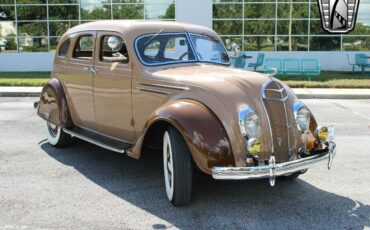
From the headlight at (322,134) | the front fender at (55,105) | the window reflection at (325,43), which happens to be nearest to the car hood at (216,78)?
the headlight at (322,134)

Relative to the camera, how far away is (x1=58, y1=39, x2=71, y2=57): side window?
724 centimetres

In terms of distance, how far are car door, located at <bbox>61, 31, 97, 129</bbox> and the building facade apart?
1520 cm

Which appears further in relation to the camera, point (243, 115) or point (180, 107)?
point (180, 107)

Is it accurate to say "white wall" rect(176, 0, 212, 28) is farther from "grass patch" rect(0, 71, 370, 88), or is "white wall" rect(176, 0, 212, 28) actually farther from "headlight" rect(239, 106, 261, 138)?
"headlight" rect(239, 106, 261, 138)

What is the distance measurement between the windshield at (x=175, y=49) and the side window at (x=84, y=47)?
39.1 inches

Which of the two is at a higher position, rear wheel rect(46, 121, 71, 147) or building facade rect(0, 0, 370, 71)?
building facade rect(0, 0, 370, 71)

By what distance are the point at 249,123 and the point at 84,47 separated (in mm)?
3278

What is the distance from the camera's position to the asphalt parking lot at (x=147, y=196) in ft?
14.8

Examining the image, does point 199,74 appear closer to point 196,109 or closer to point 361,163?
point 196,109

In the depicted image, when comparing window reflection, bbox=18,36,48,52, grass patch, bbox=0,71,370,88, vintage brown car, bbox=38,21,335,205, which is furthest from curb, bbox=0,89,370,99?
window reflection, bbox=18,36,48,52

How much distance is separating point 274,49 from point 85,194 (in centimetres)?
1784

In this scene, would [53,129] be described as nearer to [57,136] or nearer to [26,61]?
[57,136]

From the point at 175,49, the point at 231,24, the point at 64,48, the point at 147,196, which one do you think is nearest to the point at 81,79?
the point at 64,48

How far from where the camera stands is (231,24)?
22.1 meters
